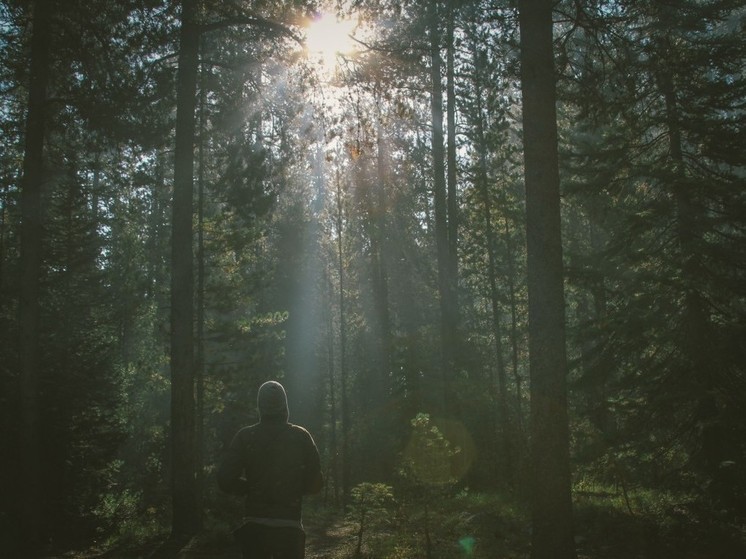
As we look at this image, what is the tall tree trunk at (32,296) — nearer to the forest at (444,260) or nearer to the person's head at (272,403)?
the forest at (444,260)

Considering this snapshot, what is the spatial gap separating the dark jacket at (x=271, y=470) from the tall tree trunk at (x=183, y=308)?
8740mm

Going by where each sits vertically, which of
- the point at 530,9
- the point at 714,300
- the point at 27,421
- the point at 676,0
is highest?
the point at 676,0

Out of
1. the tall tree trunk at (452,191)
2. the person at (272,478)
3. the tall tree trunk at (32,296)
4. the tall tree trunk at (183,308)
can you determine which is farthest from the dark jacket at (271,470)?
the tall tree trunk at (452,191)

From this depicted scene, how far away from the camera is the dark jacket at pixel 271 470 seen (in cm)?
487

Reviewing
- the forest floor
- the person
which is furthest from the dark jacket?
the forest floor

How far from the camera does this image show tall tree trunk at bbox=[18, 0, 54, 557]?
1263 cm

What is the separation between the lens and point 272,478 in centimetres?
489

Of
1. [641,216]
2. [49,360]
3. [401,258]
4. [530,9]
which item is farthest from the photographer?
[401,258]

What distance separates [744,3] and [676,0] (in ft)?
13.4

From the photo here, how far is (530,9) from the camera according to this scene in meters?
7.52

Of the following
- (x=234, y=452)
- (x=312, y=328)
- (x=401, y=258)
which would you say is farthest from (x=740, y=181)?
(x=312, y=328)

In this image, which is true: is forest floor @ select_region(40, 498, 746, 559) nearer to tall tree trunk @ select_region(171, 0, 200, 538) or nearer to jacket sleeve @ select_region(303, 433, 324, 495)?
tall tree trunk @ select_region(171, 0, 200, 538)

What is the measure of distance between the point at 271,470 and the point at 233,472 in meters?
0.30

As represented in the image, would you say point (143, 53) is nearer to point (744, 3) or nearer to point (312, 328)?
point (744, 3)
